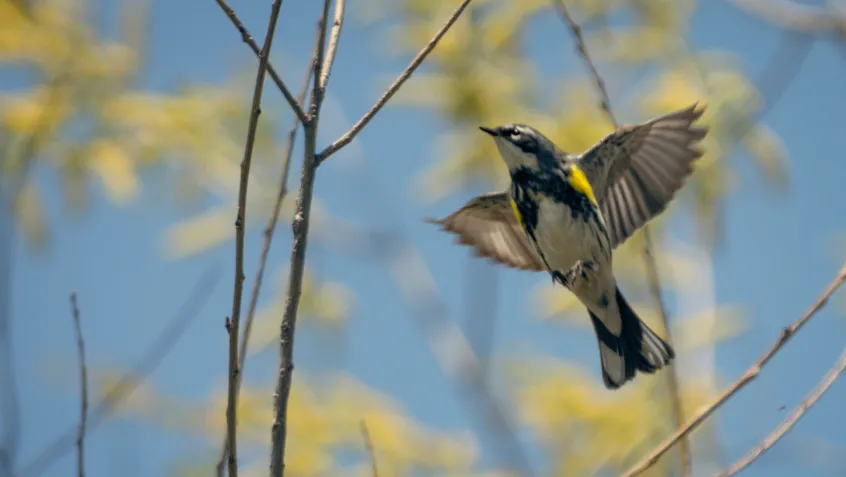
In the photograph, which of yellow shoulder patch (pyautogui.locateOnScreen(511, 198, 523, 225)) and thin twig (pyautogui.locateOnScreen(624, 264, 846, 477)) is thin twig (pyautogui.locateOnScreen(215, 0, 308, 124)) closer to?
thin twig (pyautogui.locateOnScreen(624, 264, 846, 477))

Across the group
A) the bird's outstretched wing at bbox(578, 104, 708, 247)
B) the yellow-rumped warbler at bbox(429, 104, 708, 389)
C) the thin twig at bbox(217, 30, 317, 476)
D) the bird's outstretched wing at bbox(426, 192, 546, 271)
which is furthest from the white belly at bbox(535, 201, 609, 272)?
the thin twig at bbox(217, 30, 317, 476)

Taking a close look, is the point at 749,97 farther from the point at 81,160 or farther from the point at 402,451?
the point at 81,160

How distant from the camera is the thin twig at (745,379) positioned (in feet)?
5.45

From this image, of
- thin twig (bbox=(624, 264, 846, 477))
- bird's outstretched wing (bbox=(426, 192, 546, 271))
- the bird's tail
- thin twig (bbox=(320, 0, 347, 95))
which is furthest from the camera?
bird's outstretched wing (bbox=(426, 192, 546, 271))

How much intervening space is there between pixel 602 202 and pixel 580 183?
0.86 ft

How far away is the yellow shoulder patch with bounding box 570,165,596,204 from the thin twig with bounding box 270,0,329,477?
5.58ft

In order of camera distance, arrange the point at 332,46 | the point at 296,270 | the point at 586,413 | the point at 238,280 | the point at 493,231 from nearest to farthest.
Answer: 1. the point at 238,280
2. the point at 296,270
3. the point at 332,46
4. the point at 493,231
5. the point at 586,413

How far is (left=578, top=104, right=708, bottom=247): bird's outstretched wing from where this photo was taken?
332 centimetres

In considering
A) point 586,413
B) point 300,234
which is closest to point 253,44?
point 300,234

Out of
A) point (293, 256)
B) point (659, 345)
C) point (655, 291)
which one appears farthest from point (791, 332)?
point (659, 345)

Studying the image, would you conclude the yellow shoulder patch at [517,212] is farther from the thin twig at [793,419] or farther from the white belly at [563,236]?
the thin twig at [793,419]

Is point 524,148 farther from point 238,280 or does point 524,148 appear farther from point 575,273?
point 238,280

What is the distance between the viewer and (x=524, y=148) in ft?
10.9

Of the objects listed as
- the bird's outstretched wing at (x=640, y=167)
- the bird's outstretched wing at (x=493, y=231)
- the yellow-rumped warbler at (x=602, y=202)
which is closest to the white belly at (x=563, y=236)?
the yellow-rumped warbler at (x=602, y=202)
